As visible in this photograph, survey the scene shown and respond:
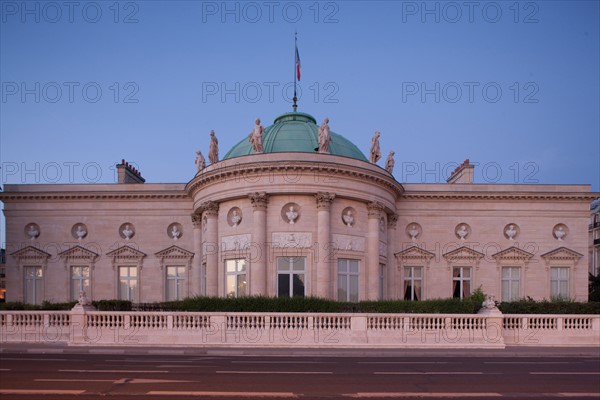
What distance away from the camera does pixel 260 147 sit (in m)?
34.9

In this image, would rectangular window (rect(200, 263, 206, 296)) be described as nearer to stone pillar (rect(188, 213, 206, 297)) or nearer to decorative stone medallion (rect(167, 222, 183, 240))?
stone pillar (rect(188, 213, 206, 297))

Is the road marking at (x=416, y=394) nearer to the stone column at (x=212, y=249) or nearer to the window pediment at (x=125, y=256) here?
the stone column at (x=212, y=249)

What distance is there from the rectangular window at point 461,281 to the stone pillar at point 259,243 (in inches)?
623

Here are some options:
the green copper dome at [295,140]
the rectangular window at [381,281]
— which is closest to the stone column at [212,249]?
the green copper dome at [295,140]

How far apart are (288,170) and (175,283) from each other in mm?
14163

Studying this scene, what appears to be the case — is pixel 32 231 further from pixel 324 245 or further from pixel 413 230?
pixel 413 230

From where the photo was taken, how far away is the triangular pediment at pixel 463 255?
40.7 metres

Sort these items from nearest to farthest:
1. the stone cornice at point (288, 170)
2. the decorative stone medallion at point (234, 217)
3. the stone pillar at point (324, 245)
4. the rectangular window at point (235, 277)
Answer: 1. the stone pillar at point (324, 245)
2. the stone cornice at point (288, 170)
3. the rectangular window at point (235, 277)
4. the decorative stone medallion at point (234, 217)

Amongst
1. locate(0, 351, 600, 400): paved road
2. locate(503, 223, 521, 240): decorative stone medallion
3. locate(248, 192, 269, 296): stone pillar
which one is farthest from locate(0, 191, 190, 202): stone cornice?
locate(503, 223, 521, 240): decorative stone medallion

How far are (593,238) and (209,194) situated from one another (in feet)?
191

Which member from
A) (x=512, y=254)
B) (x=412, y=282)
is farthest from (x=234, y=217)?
(x=512, y=254)

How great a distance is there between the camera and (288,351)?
2158cm

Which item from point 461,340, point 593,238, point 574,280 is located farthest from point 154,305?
point 593,238

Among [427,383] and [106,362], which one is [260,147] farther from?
[427,383]
